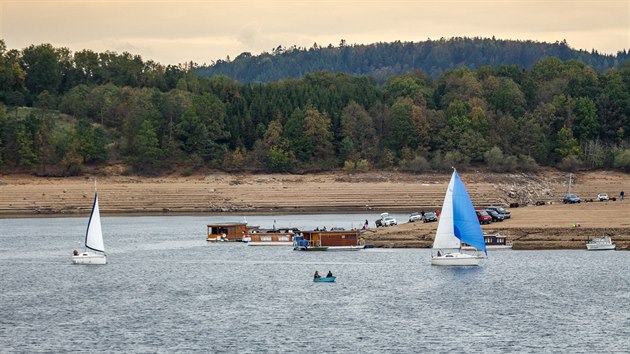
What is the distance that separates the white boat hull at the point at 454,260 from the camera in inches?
4029

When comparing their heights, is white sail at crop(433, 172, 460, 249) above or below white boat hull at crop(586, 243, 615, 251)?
above

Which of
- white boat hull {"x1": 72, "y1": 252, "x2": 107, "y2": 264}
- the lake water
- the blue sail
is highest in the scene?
the blue sail

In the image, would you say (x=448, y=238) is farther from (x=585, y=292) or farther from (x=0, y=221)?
(x=0, y=221)

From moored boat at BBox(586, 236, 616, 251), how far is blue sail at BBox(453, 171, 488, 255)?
13.5m

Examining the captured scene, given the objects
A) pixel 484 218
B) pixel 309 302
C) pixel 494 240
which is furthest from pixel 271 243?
pixel 309 302

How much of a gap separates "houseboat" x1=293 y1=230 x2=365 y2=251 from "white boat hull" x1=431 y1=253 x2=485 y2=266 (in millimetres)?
18538

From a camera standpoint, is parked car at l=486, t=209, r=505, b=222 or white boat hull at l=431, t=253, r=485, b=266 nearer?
white boat hull at l=431, t=253, r=485, b=266

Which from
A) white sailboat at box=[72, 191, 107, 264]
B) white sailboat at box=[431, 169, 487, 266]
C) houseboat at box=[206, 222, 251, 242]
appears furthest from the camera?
houseboat at box=[206, 222, 251, 242]

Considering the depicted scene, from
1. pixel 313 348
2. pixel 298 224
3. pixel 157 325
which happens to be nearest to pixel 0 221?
pixel 298 224

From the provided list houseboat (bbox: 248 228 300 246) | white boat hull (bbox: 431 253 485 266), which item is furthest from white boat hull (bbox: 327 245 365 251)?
white boat hull (bbox: 431 253 485 266)

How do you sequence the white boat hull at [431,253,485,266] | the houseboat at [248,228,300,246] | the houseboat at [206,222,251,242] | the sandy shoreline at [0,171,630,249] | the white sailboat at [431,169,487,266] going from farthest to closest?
the sandy shoreline at [0,171,630,249] < the houseboat at [206,222,251,242] < the houseboat at [248,228,300,246] < the white sailboat at [431,169,487,266] < the white boat hull at [431,253,485,266]

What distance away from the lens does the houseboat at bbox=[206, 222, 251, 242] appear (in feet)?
447

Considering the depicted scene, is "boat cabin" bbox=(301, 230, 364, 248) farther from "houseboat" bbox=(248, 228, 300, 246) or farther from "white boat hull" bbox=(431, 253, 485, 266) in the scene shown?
"white boat hull" bbox=(431, 253, 485, 266)

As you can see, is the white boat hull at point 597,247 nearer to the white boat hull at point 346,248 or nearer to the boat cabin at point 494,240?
the boat cabin at point 494,240
